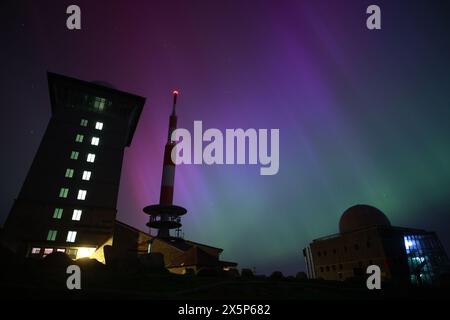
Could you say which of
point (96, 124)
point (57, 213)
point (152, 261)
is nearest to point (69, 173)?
point (57, 213)

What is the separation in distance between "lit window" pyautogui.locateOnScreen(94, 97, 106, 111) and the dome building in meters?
51.3

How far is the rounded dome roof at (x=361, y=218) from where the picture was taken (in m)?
46.0

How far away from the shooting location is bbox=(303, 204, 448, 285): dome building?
138 feet

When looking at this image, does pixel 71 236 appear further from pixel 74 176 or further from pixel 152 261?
pixel 152 261

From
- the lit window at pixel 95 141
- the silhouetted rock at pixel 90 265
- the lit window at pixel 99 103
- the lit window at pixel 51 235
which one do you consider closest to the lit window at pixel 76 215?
the lit window at pixel 51 235

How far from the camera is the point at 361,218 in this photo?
46.8 meters

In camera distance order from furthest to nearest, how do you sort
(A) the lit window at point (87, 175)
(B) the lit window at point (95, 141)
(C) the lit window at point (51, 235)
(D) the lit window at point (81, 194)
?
(B) the lit window at point (95, 141), (A) the lit window at point (87, 175), (D) the lit window at point (81, 194), (C) the lit window at point (51, 235)

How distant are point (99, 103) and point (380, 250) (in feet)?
184

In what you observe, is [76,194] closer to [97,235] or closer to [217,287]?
[97,235]

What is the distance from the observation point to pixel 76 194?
4091 centimetres

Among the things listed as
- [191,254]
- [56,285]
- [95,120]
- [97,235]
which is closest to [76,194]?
[97,235]

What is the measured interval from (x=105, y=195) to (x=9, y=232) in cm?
1282

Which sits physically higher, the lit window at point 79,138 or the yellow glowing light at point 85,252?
the lit window at point 79,138

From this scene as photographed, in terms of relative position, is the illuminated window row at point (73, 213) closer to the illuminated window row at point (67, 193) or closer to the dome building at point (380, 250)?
the illuminated window row at point (67, 193)
